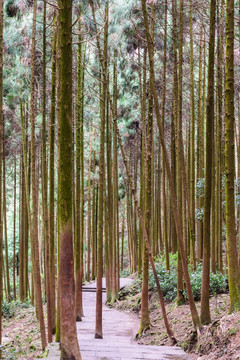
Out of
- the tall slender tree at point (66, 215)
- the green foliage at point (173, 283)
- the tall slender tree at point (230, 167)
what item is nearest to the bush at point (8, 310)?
the green foliage at point (173, 283)

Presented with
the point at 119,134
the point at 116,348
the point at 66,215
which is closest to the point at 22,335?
the point at 116,348

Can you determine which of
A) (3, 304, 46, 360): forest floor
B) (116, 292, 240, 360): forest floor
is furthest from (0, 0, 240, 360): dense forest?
(3, 304, 46, 360): forest floor

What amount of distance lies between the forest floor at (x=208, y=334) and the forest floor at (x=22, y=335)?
165cm

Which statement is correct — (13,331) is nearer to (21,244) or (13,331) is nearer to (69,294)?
(21,244)

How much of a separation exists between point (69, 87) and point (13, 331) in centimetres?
708

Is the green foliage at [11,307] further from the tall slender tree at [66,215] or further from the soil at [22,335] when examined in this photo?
the tall slender tree at [66,215]

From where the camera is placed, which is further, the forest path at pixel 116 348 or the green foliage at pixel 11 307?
the green foliage at pixel 11 307

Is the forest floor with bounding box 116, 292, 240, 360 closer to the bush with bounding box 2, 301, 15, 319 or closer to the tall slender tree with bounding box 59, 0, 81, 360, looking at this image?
the tall slender tree with bounding box 59, 0, 81, 360

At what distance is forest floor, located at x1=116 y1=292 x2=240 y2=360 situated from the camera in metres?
4.36

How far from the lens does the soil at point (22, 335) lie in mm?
6437

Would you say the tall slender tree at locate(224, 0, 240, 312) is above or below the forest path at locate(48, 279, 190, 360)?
above

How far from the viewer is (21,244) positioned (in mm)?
12477

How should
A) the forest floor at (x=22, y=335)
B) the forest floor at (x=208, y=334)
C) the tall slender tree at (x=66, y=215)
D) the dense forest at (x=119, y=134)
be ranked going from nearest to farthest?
the tall slender tree at (x=66, y=215), the dense forest at (x=119, y=134), the forest floor at (x=208, y=334), the forest floor at (x=22, y=335)

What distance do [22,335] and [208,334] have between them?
4877mm
